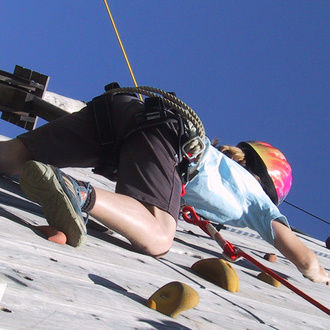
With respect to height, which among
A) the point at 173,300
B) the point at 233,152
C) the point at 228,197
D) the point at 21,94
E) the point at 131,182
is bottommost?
the point at 173,300

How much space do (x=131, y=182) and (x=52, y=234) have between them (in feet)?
2.12

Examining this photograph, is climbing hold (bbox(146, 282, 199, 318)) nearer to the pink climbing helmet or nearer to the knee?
the knee

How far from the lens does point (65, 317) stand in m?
1.17

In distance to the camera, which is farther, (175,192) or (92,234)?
(175,192)

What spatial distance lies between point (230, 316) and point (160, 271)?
0.43m

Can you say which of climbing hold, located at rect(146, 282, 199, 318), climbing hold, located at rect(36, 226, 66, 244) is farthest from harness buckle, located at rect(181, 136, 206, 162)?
climbing hold, located at rect(146, 282, 199, 318)

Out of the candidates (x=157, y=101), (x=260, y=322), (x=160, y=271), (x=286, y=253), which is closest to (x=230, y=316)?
(x=260, y=322)

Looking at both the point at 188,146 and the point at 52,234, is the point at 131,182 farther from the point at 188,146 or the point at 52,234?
the point at 52,234

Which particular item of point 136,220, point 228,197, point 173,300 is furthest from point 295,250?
point 173,300

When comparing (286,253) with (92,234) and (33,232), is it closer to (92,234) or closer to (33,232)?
(92,234)

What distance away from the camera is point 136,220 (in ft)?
7.72

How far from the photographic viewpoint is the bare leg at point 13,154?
291 cm

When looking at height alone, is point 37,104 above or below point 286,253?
above

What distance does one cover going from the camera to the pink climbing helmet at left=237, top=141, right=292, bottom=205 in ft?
13.8
